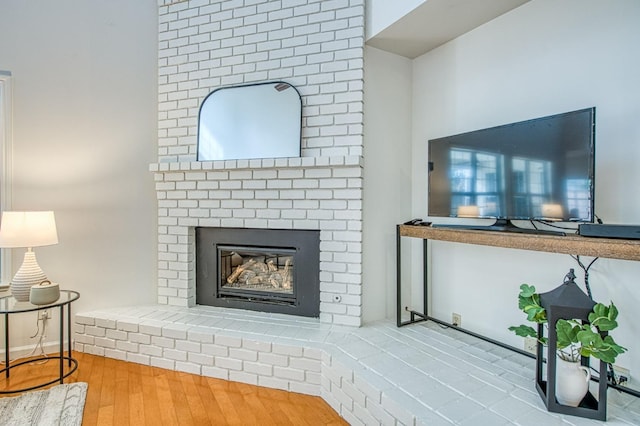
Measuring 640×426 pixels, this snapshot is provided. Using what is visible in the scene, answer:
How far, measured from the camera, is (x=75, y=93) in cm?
273

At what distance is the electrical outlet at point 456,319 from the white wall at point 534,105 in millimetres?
46

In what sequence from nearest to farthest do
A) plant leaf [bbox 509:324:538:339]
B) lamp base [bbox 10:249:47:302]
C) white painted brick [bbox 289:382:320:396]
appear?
1. plant leaf [bbox 509:324:538:339]
2. white painted brick [bbox 289:382:320:396]
3. lamp base [bbox 10:249:47:302]

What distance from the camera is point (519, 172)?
1.86 metres

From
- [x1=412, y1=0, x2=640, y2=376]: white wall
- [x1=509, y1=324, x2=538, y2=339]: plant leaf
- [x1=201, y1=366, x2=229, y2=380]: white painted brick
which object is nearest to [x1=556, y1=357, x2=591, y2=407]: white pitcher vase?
[x1=509, y1=324, x2=538, y2=339]: plant leaf

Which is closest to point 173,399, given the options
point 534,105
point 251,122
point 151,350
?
point 151,350

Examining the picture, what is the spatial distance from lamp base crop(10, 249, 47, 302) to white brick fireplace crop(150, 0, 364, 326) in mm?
808

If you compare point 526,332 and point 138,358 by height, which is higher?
point 526,332

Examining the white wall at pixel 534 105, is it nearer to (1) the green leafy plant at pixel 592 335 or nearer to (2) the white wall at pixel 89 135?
(1) the green leafy plant at pixel 592 335

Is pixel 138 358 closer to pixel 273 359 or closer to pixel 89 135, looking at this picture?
pixel 273 359

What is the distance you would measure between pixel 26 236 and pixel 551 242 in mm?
2953

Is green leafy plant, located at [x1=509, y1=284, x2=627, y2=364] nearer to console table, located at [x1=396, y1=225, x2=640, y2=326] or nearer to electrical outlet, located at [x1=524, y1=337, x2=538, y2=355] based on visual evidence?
console table, located at [x1=396, y1=225, x2=640, y2=326]

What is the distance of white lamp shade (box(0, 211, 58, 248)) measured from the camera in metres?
2.17

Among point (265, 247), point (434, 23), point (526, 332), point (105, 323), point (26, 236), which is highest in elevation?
point (434, 23)

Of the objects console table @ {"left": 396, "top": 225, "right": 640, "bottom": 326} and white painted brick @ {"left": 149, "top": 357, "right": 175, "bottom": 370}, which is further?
white painted brick @ {"left": 149, "top": 357, "right": 175, "bottom": 370}
